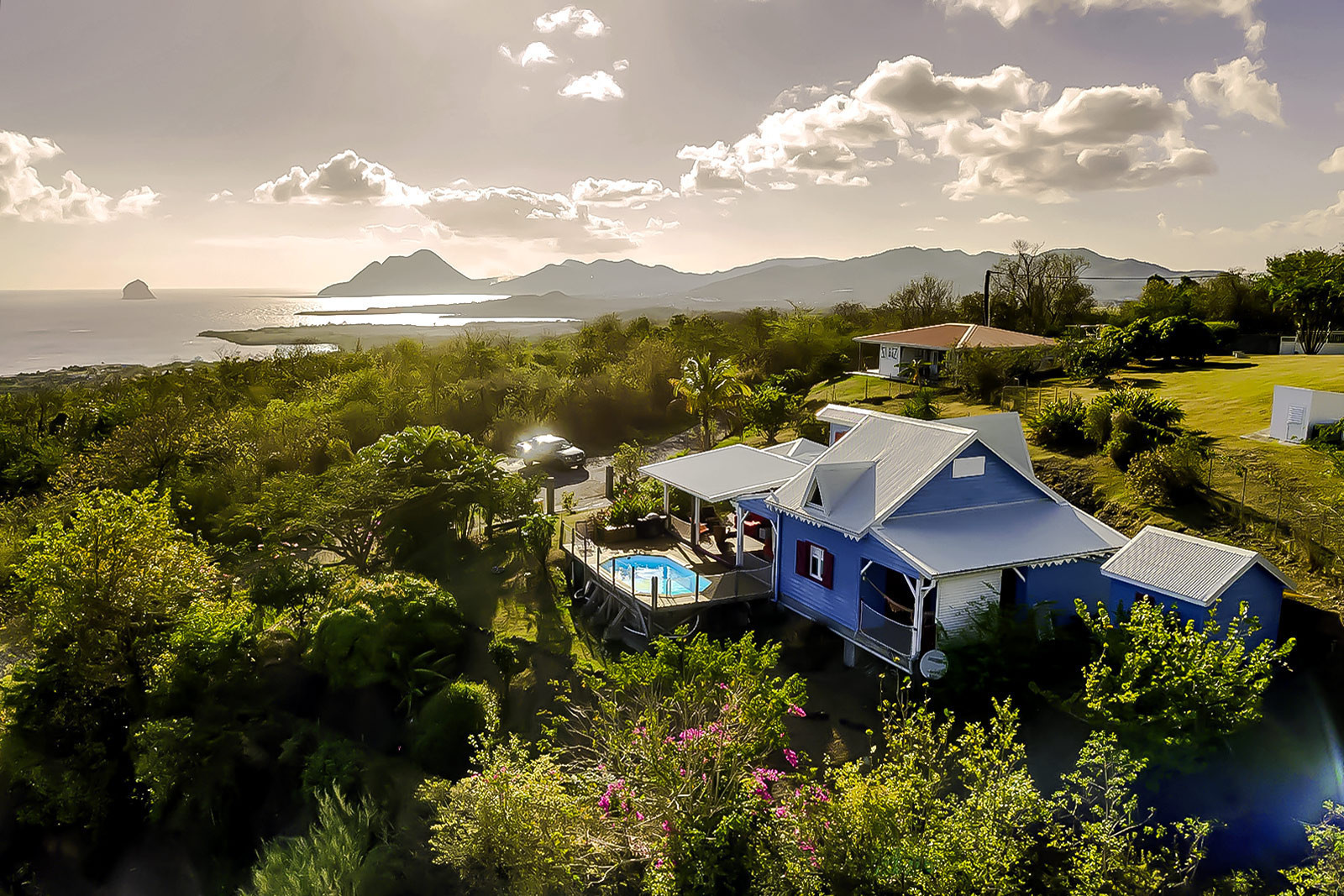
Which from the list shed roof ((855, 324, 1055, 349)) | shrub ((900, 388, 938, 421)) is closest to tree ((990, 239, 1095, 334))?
shed roof ((855, 324, 1055, 349))

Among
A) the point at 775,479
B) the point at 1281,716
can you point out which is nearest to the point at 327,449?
the point at 775,479

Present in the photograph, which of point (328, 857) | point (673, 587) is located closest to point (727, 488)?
point (673, 587)

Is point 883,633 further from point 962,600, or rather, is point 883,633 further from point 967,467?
point 967,467

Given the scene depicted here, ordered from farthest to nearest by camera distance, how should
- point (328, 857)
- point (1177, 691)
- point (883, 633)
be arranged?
1. point (883, 633)
2. point (328, 857)
3. point (1177, 691)

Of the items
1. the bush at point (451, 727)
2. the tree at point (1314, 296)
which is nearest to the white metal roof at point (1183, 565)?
the bush at point (451, 727)

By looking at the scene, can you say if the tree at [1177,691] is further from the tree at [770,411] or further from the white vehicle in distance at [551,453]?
the white vehicle in distance at [551,453]
